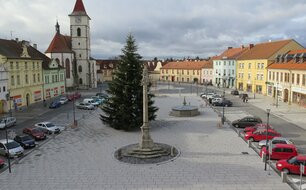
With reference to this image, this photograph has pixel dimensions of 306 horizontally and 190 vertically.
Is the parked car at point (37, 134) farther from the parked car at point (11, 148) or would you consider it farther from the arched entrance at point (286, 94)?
the arched entrance at point (286, 94)

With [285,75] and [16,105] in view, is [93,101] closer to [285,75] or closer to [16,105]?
[16,105]

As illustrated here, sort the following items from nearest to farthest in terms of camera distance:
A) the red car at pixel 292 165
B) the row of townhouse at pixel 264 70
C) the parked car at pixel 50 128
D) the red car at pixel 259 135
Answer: the red car at pixel 292 165
the red car at pixel 259 135
the parked car at pixel 50 128
the row of townhouse at pixel 264 70

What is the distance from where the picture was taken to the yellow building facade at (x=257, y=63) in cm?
5256

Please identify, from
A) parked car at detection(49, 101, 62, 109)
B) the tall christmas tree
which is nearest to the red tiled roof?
parked car at detection(49, 101, 62, 109)

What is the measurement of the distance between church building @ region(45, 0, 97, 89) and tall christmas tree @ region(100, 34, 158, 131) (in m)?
41.6

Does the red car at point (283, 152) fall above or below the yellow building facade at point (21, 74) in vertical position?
below

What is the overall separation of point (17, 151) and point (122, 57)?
41.2 feet

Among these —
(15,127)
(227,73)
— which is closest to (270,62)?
(227,73)

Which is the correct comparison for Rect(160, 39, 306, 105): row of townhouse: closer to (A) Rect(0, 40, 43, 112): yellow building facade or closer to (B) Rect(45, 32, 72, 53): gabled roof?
(B) Rect(45, 32, 72, 53): gabled roof

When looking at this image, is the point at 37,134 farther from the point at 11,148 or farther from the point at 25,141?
the point at 11,148

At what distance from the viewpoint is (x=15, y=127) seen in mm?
30672

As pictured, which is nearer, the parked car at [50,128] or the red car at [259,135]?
the red car at [259,135]

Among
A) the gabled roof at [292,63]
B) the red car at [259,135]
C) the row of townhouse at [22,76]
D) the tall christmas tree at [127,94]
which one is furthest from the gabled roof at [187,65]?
the red car at [259,135]

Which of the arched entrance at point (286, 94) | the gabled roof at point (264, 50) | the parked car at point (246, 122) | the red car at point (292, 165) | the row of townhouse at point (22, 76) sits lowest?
the red car at point (292, 165)
